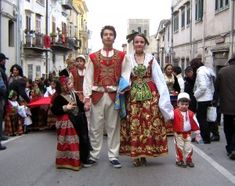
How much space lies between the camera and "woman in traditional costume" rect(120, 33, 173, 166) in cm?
722

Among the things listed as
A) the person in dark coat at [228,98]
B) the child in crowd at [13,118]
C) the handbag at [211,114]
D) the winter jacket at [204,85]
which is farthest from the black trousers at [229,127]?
the child in crowd at [13,118]

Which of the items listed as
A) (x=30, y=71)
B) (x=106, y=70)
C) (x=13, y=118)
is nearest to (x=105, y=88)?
(x=106, y=70)

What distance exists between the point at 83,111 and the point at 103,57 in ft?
2.92

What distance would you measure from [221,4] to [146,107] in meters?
14.8

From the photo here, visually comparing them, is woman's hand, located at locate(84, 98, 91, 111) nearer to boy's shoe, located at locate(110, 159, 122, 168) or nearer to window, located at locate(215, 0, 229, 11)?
boy's shoe, located at locate(110, 159, 122, 168)

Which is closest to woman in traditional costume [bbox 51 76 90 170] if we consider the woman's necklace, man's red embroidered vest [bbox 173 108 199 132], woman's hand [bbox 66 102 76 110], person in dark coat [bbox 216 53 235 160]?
woman's hand [bbox 66 102 76 110]

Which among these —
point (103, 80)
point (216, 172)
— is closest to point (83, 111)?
point (103, 80)

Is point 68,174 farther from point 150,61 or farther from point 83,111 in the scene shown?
point 150,61

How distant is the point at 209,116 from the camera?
384 inches

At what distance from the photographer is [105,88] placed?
23.8 ft

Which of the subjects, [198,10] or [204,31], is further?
[198,10]

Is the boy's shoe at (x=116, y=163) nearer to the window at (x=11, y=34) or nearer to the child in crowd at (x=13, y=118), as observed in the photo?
the child in crowd at (x=13, y=118)

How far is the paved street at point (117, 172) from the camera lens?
6477 millimetres

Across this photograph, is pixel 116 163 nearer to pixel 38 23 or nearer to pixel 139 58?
pixel 139 58
